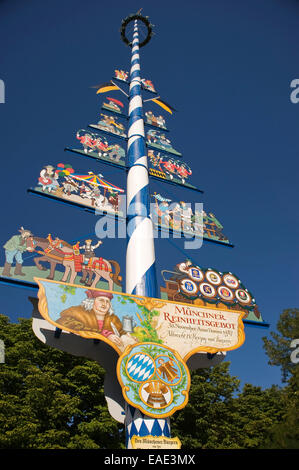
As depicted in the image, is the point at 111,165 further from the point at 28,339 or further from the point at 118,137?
the point at 28,339

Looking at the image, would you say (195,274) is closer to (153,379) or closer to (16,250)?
(153,379)

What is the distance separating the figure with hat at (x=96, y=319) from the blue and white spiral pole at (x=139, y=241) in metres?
1.04

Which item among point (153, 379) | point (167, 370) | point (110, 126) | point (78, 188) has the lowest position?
point (153, 379)

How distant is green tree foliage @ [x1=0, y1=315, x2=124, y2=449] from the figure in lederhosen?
231 inches

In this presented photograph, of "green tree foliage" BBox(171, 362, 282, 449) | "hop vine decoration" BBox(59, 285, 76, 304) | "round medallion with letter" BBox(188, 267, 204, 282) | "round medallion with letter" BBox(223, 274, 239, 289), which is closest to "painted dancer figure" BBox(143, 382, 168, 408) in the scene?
"hop vine decoration" BBox(59, 285, 76, 304)

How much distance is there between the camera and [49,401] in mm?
11922

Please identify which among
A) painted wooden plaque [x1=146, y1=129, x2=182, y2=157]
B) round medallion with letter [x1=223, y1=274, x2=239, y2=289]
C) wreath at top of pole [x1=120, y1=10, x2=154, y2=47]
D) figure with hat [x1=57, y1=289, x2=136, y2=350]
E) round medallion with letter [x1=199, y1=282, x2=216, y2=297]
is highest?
wreath at top of pole [x1=120, y1=10, x2=154, y2=47]

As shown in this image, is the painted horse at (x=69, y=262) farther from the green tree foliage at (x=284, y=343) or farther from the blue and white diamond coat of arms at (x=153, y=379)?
the green tree foliage at (x=284, y=343)

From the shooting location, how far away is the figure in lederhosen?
732 centimetres

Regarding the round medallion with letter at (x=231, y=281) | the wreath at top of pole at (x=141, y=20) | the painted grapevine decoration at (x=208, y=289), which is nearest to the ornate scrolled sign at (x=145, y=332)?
the painted grapevine decoration at (x=208, y=289)

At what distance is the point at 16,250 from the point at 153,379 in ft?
11.7

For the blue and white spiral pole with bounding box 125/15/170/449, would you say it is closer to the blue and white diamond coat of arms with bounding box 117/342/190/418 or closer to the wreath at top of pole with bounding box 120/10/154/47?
the blue and white diamond coat of arms with bounding box 117/342/190/418

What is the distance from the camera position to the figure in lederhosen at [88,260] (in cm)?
732

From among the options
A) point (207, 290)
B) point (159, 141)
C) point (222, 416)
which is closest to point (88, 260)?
point (207, 290)
